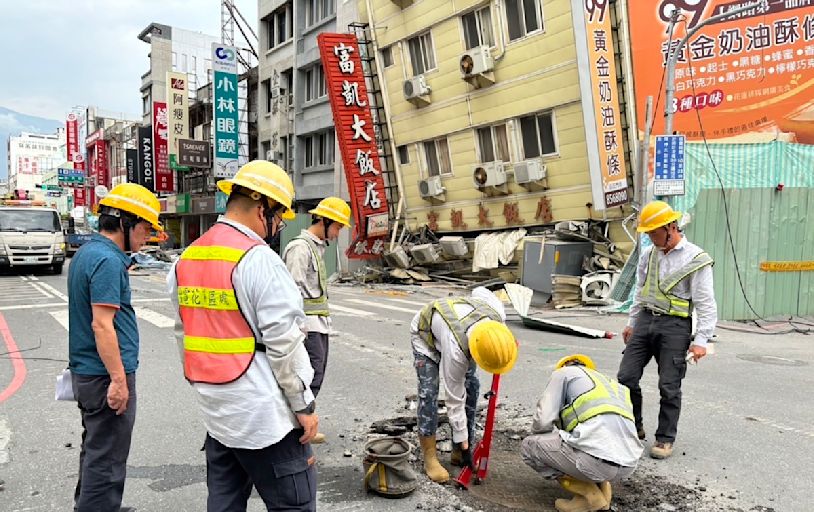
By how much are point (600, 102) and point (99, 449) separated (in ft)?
40.9

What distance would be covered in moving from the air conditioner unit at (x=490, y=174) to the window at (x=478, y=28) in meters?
3.56

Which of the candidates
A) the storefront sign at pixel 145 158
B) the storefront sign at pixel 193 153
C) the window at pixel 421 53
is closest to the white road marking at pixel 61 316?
the window at pixel 421 53

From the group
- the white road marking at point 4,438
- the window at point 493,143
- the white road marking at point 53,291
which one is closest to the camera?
the white road marking at point 4,438

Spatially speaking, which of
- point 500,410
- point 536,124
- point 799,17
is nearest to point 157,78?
point 536,124

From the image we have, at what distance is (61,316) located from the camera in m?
10.7

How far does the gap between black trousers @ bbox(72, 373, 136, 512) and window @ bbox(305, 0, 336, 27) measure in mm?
22986

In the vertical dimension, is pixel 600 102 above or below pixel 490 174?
above

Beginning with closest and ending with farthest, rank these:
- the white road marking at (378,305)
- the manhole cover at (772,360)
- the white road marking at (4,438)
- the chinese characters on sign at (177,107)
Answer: the white road marking at (4,438) < the manhole cover at (772,360) < the white road marking at (378,305) < the chinese characters on sign at (177,107)

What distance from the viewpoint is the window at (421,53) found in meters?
18.8

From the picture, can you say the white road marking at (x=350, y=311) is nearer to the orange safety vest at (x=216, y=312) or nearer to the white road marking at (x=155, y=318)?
the white road marking at (x=155, y=318)

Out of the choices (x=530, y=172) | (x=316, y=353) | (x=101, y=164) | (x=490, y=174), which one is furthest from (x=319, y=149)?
(x=101, y=164)

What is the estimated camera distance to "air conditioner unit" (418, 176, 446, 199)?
61.3ft

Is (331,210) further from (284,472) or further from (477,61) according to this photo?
(477,61)

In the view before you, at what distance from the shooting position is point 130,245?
304 cm
